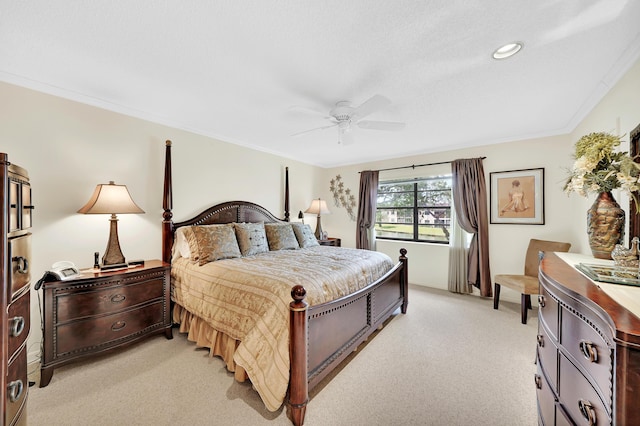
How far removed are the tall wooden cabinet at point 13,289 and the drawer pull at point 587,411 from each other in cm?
197

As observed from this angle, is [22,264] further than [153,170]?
No

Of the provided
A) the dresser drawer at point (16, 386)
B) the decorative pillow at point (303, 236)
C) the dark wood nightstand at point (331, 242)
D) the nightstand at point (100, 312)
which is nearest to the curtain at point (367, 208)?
the dark wood nightstand at point (331, 242)

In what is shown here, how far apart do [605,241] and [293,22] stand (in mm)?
2313

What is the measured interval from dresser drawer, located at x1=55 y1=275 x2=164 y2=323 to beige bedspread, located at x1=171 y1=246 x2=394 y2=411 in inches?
13.0

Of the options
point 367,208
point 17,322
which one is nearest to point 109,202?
point 17,322

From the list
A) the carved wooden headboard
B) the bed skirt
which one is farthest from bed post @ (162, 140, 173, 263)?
the bed skirt

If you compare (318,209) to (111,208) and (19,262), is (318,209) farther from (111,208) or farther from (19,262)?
(19,262)

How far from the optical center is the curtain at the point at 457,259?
4.12m

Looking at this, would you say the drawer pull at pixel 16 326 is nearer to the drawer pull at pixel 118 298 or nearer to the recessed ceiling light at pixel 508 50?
the drawer pull at pixel 118 298

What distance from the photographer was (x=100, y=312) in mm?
2186

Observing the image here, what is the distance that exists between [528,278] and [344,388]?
9.66 ft

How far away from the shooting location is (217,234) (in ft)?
9.75

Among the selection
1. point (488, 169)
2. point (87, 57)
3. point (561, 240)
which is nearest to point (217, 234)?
point (87, 57)

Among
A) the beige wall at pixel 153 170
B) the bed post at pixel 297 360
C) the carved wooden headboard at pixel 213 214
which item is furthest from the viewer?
the carved wooden headboard at pixel 213 214
